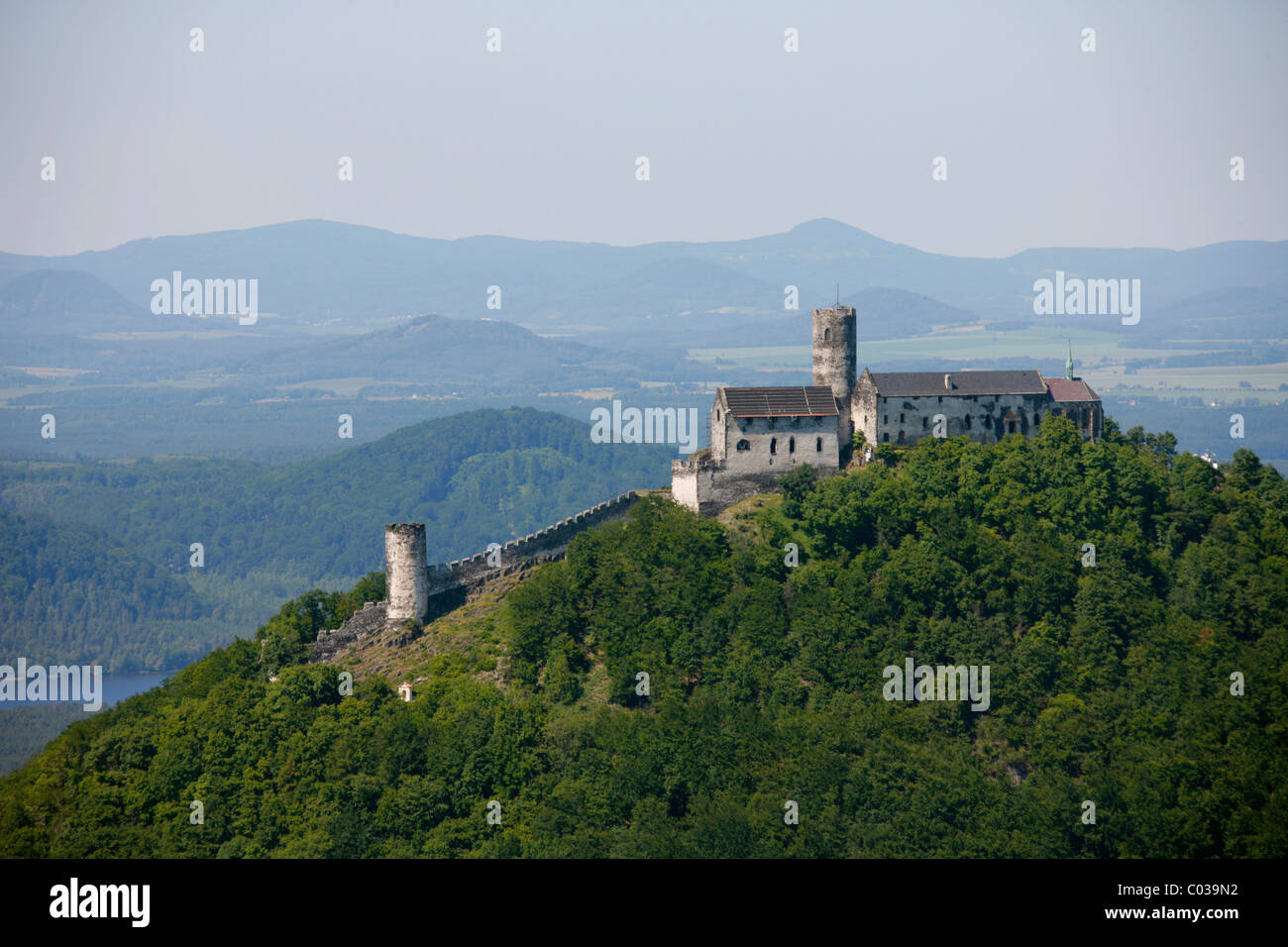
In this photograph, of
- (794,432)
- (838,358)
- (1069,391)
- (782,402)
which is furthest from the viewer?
(1069,391)

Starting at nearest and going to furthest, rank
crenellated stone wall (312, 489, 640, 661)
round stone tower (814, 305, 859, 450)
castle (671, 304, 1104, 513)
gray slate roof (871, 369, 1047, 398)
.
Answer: crenellated stone wall (312, 489, 640, 661), castle (671, 304, 1104, 513), round stone tower (814, 305, 859, 450), gray slate roof (871, 369, 1047, 398)

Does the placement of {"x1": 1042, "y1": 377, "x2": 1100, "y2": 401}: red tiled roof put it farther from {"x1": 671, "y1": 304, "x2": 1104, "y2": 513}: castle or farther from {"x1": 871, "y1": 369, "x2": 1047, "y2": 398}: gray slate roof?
{"x1": 871, "y1": 369, "x2": 1047, "y2": 398}: gray slate roof

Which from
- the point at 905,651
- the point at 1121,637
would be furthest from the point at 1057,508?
the point at 905,651

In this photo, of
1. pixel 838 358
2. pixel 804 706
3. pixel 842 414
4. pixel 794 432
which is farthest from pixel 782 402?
pixel 804 706

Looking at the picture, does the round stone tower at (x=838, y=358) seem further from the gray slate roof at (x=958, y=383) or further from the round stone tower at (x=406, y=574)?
the round stone tower at (x=406, y=574)

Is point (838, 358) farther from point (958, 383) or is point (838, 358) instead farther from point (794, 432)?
point (958, 383)

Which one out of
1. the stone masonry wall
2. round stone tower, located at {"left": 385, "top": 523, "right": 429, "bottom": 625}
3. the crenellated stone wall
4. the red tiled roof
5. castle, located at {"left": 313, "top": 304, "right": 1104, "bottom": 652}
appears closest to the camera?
round stone tower, located at {"left": 385, "top": 523, "right": 429, "bottom": 625}

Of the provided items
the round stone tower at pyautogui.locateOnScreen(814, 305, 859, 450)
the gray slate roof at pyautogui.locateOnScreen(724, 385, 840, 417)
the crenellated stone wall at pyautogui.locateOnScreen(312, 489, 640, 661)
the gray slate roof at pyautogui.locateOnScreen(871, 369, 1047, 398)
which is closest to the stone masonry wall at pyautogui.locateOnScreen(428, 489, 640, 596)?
the crenellated stone wall at pyautogui.locateOnScreen(312, 489, 640, 661)
